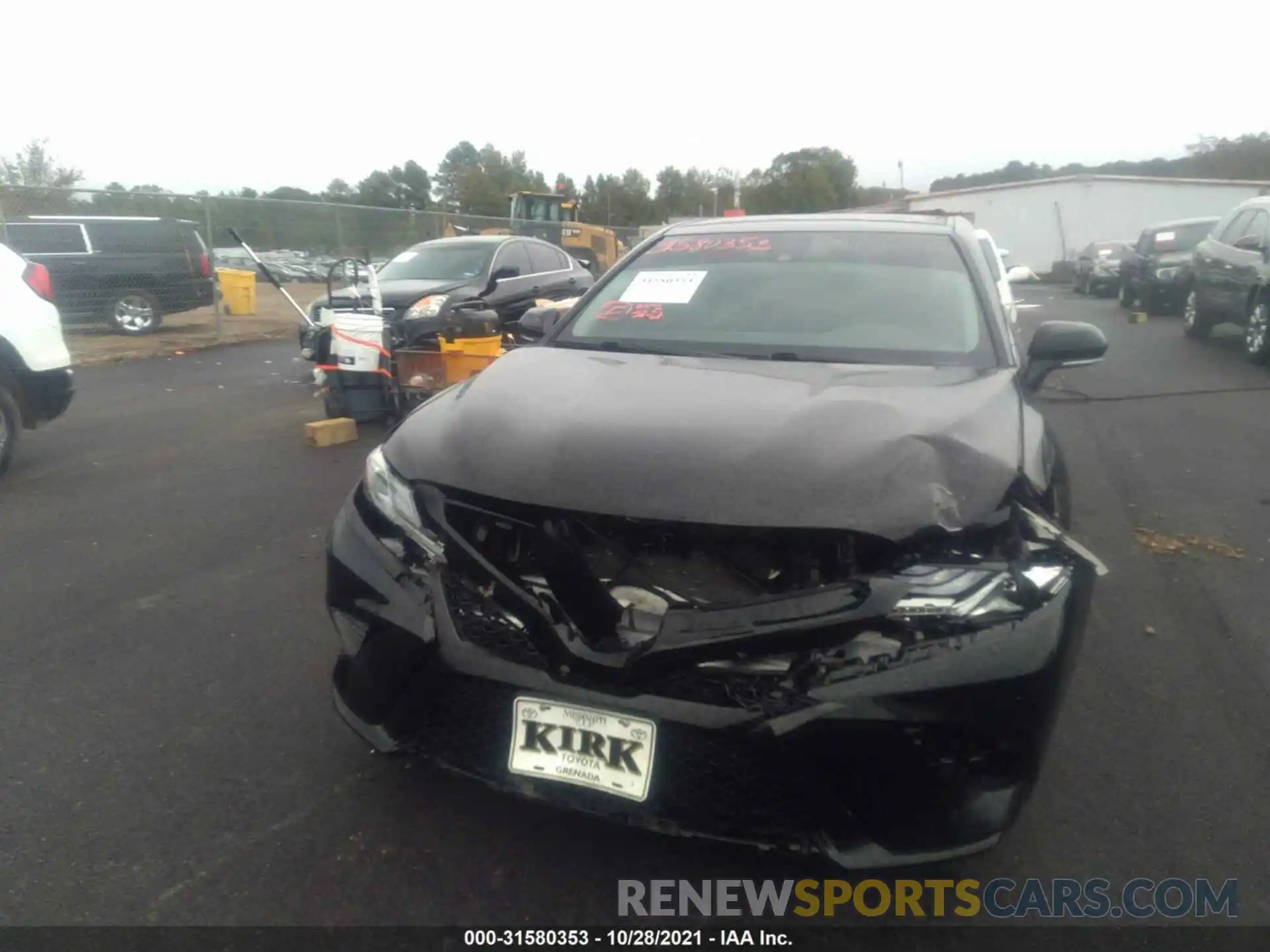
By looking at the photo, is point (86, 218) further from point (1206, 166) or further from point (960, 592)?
point (1206, 166)

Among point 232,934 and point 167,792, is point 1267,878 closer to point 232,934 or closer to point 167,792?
point 232,934

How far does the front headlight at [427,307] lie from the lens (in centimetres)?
873

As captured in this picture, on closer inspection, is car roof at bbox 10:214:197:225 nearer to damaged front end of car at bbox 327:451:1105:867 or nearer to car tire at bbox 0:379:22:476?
car tire at bbox 0:379:22:476

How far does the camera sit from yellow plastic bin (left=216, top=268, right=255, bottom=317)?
18297mm

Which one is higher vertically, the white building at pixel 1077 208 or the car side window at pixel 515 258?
the car side window at pixel 515 258

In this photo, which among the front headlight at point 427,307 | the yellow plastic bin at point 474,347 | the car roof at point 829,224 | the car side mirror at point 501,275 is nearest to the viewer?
the car roof at point 829,224

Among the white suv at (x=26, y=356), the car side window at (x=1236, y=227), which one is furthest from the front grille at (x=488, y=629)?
the car side window at (x=1236, y=227)

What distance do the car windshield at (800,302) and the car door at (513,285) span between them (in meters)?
6.63

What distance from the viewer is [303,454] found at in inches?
281

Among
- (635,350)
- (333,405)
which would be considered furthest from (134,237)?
(635,350)

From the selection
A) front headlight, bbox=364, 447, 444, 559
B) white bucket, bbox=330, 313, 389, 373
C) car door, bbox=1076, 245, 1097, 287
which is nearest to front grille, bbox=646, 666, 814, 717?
front headlight, bbox=364, 447, 444, 559

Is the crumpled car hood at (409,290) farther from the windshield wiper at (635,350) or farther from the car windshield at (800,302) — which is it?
the windshield wiper at (635,350)

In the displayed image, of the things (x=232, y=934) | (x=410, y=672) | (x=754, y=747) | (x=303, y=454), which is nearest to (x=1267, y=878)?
(x=754, y=747)

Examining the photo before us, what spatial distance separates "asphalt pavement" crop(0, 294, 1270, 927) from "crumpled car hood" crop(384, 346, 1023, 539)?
0.86 meters
